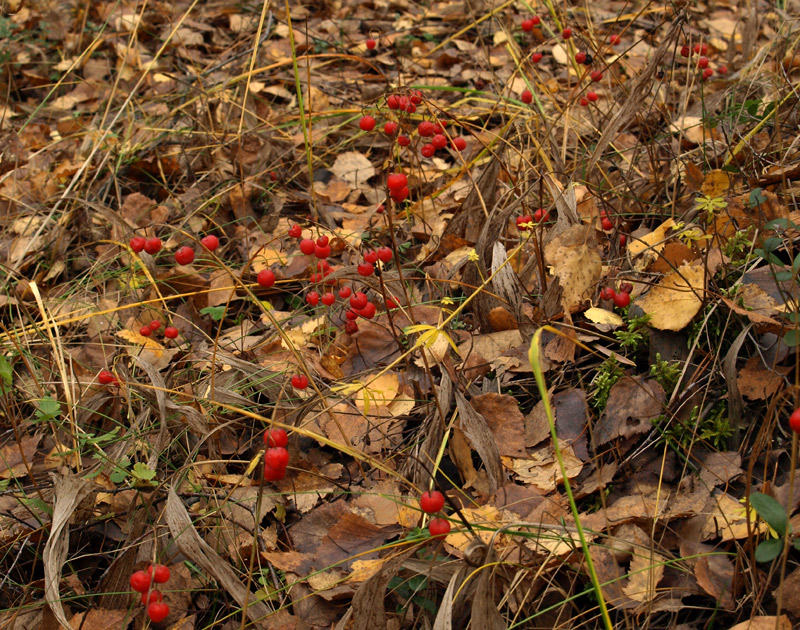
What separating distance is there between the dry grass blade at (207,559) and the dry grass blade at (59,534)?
276 mm

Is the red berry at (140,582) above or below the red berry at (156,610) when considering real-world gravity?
above

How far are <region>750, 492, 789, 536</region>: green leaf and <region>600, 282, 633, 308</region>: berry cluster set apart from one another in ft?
2.41

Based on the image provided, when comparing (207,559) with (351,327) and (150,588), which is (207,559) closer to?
(150,588)

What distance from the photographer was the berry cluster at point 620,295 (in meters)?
1.84

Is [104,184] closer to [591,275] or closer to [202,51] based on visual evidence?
[202,51]

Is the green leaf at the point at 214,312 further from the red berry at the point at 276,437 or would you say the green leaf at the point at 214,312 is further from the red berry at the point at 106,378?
the red berry at the point at 276,437

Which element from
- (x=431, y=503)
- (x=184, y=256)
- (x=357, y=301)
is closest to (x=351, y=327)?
(x=357, y=301)

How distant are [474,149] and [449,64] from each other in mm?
1114

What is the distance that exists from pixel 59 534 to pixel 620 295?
1.57 meters

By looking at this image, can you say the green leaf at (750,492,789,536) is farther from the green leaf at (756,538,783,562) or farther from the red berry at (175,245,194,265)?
the red berry at (175,245,194,265)

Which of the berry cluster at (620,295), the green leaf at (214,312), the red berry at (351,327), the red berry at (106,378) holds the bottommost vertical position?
the green leaf at (214,312)

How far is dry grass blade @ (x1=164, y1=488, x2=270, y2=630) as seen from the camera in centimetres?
152

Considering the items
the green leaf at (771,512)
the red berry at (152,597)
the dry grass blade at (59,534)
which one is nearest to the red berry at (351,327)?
the dry grass blade at (59,534)

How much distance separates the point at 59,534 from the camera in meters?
1.61
